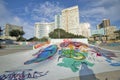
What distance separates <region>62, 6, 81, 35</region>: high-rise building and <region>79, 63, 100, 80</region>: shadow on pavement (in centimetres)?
10569

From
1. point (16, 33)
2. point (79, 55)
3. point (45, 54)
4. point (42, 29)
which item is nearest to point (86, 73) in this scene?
point (79, 55)

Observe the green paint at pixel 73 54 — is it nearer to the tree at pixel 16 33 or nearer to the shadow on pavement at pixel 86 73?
the shadow on pavement at pixel 86 73

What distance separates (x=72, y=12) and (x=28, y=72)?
11273 cm

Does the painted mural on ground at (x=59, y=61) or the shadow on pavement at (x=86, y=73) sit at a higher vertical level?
the painted mural on ground at (x=59, y=61)

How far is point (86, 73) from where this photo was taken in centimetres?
1121

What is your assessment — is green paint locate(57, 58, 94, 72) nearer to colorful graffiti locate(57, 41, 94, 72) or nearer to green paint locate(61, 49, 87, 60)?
colorful graffiti locate(57, 41, 94, 72)

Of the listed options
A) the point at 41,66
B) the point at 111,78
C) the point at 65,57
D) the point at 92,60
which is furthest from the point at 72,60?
the point at 111,78

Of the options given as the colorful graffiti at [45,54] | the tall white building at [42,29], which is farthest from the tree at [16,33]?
the colorful graffiti at [45,54]

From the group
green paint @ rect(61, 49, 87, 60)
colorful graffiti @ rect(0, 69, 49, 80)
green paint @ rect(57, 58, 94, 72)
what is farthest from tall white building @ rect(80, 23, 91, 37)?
colorful graffiti @ rect(0, 69, 49, 80)

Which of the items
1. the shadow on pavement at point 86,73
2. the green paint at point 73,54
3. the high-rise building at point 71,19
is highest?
the high-rise building at point 71,19

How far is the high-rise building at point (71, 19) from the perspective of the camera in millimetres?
118000

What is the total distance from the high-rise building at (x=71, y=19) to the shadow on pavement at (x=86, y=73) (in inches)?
4161

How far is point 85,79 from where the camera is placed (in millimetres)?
9930

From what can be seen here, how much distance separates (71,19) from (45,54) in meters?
108
